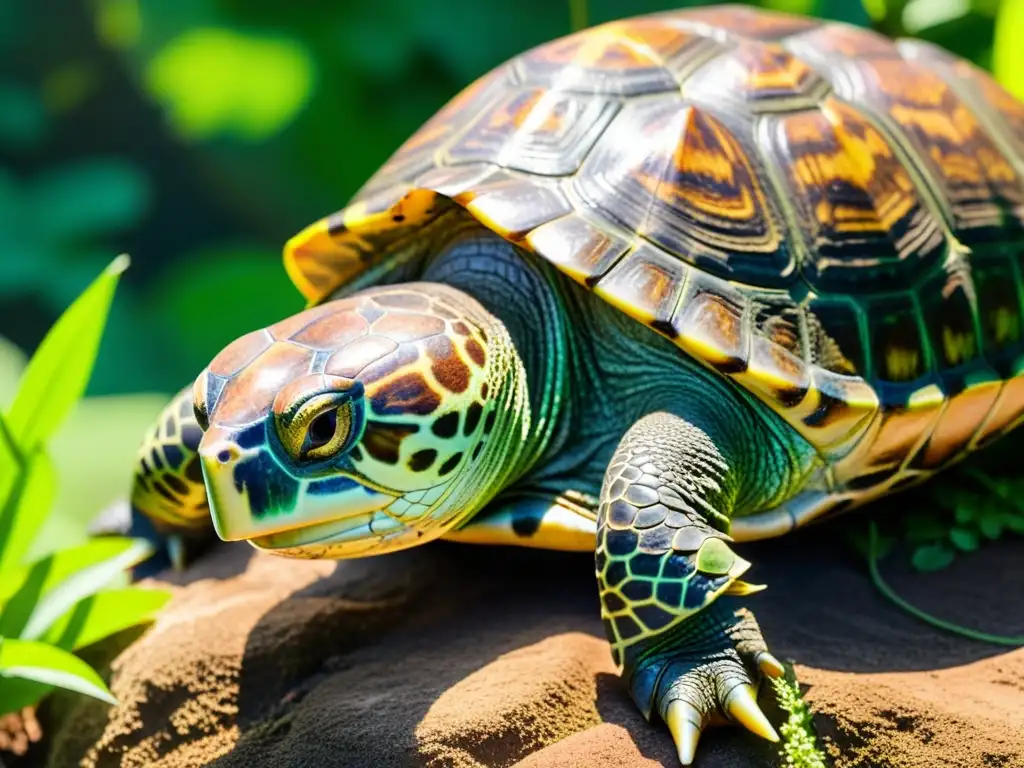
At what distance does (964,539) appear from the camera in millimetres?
2271

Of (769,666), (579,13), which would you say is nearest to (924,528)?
(769,666)

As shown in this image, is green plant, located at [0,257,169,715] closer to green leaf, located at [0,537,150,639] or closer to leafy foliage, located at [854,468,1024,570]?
green leaf, located at [0,537,150,639]

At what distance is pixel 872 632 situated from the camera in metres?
1.97

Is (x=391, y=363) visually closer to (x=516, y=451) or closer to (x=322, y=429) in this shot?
(x=322, y=429)

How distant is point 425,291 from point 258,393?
0.57 m

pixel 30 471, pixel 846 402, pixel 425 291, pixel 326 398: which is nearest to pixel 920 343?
pixel 846 402

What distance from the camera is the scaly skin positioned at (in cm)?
163

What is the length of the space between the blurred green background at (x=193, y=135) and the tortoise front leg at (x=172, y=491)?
0.94 metres

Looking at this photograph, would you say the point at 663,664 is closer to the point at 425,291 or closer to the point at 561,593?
the point at 561,593

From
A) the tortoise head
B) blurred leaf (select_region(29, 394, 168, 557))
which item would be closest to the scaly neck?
the tortoise head

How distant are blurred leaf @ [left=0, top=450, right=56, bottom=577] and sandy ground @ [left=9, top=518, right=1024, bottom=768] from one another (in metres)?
0.38

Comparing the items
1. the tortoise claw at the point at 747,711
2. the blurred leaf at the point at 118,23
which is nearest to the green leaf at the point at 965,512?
the tortoise claw at the point at 747,711

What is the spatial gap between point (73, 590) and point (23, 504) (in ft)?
0.79

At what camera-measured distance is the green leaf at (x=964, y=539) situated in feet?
7.42
